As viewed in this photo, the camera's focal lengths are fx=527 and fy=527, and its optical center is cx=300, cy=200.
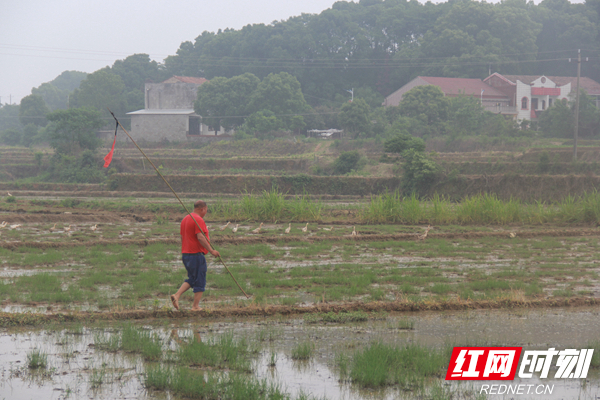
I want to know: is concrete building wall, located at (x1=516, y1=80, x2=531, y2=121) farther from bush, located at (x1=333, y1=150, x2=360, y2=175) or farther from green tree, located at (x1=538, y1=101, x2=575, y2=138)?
bush, located at (x1=333, y1=150, x2=360, y2=175)

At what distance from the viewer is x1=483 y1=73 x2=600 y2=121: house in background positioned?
60094 mm

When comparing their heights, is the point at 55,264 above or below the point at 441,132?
below

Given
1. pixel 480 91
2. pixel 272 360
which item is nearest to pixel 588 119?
pixel 480 91

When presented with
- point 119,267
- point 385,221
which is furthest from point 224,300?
Result: point 385,221

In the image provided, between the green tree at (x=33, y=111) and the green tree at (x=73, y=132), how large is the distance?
34.7m

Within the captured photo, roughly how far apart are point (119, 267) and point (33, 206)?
16417 millimetres

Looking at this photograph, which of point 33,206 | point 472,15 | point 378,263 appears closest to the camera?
point 378,263

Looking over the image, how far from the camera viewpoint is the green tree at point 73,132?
42344mm

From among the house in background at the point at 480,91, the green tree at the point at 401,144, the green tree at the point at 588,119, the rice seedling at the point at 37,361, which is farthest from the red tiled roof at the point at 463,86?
the rice seedling at the point at 37,361

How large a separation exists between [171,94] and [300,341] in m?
62.9

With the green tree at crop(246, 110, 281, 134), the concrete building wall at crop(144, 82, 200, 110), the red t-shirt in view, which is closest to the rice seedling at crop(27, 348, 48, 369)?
the red t-shirt

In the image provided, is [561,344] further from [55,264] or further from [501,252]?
[55,264]

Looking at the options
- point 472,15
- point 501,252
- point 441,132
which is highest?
point 472,15

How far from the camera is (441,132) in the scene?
160 feet
